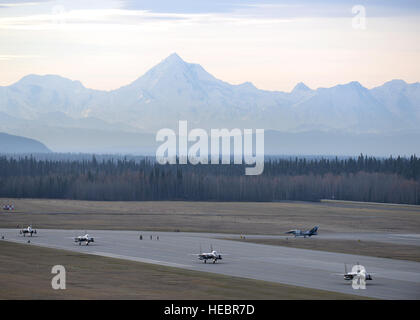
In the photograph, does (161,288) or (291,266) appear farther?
(291,266)

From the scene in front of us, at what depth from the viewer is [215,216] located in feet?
520

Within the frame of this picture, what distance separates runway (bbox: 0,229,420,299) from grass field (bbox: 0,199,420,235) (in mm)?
12774

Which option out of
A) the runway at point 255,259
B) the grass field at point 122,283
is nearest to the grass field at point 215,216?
the runway at point 255,259

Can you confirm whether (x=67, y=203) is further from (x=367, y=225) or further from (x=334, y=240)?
(x=334, y=240)

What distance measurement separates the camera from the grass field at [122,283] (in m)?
61.8

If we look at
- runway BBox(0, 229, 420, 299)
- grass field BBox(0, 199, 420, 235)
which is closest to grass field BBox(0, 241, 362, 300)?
runway BBox(0, 229, 420, 299)

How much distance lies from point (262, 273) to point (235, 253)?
59.3 ft

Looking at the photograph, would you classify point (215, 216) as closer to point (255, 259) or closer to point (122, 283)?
point (255, 259)

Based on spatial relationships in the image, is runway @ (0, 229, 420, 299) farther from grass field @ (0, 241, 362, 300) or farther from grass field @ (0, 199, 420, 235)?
grass field @ (0, 199, 420, 235)

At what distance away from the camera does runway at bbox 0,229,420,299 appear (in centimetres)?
7062

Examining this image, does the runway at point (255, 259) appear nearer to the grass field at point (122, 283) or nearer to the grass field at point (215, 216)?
the grass field at point (122, 283)
